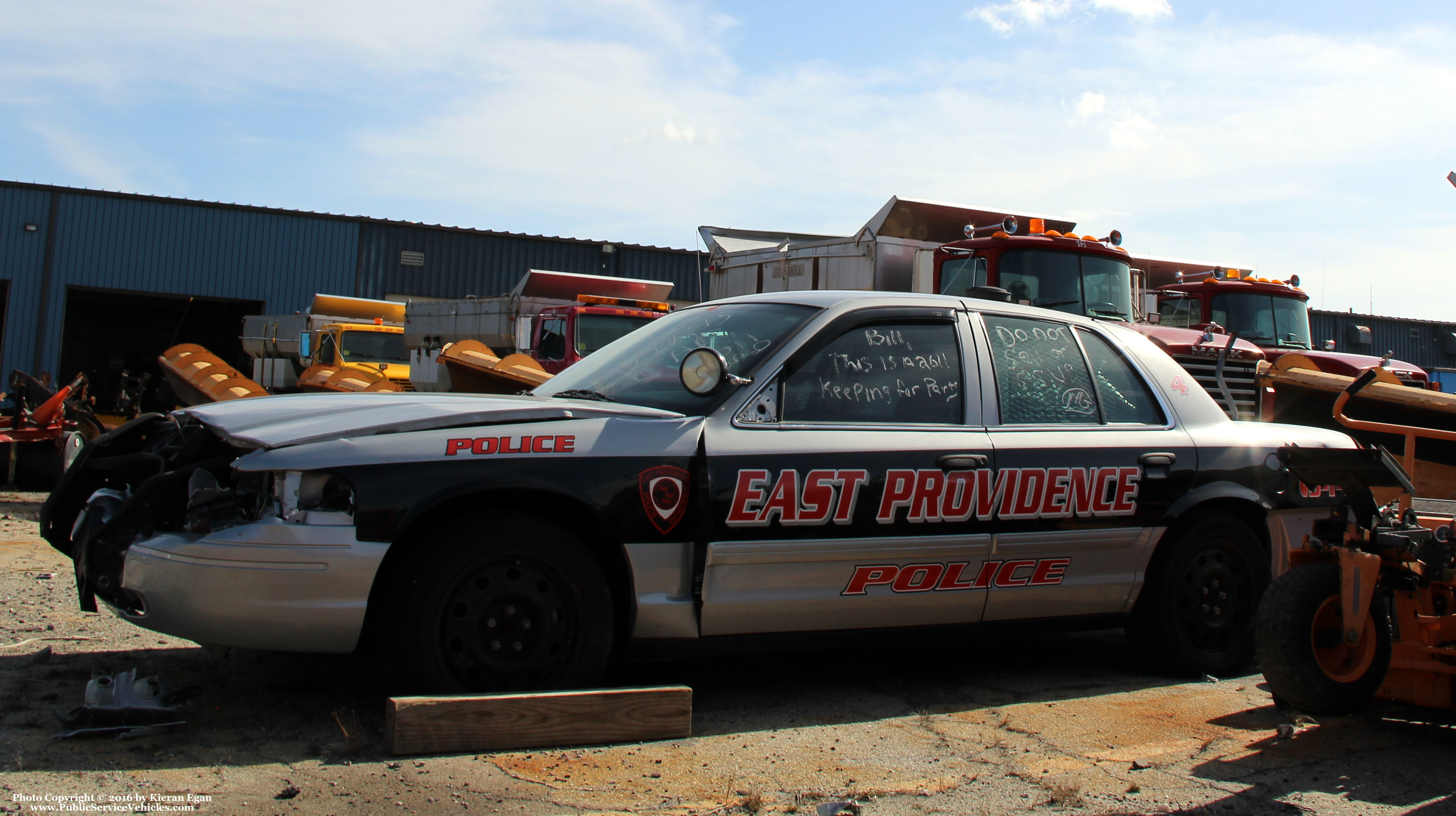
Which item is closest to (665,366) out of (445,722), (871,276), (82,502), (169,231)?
(445,722)

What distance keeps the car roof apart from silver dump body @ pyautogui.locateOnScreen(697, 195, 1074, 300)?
4.47 m

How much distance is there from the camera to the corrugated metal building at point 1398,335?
3544 cm

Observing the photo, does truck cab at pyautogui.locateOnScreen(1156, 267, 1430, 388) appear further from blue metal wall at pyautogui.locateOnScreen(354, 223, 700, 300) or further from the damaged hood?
blue metal wall at pyautogui.locateOnScreen(354, 223, 700, 300)

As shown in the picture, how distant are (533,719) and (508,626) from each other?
0.33 meters

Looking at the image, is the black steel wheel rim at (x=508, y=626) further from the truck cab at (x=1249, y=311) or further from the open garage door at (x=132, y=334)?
the open garage door at (x=132, y=334)

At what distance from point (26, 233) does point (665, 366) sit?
26.5 metres

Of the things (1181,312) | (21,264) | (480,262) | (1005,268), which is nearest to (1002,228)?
(1005,268)

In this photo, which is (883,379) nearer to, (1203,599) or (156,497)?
(1203,599)

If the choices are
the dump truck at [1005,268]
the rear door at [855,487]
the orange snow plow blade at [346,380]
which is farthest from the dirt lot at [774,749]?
the orange snow plow blade at [346,380]

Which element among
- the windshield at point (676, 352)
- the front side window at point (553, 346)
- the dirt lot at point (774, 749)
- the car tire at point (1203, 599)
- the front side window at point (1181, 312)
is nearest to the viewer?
the dirt lot at point (774, 749)

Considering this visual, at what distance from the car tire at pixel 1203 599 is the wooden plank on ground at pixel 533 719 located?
2.26 metres

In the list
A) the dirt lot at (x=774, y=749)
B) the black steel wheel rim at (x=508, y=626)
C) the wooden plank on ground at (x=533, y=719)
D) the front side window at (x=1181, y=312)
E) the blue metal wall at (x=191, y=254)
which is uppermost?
the blue metal wall at (x=191, y=254)

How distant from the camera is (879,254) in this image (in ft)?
33.4

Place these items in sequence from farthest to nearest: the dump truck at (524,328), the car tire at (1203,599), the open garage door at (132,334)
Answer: the open garage door at (132,334) < the dump truck at (524,328) < the car tire at (1203,599)
